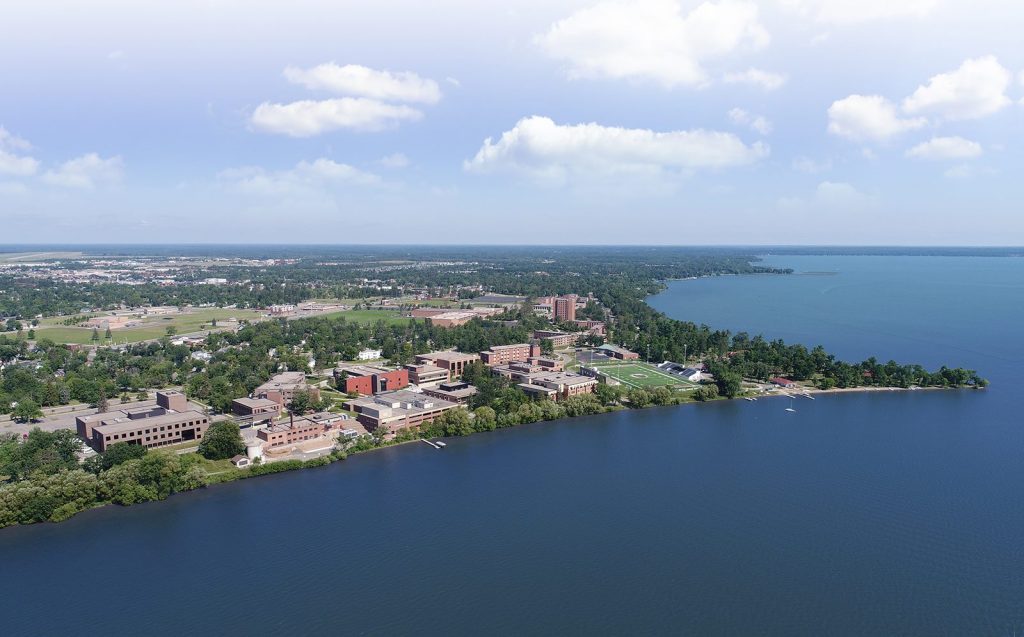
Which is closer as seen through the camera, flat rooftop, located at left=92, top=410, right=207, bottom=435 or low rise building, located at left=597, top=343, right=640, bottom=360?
flat rooftop, located at left=92, top=410, right=207, bottom=435

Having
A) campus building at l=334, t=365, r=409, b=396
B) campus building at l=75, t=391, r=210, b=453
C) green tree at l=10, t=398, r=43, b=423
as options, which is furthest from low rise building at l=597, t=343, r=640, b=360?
green tree at l=10, t=398, r=43, b=423

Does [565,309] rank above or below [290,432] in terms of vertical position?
above

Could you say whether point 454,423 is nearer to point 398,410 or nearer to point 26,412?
point 398,410

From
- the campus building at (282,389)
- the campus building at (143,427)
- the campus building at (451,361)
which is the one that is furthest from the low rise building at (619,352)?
the campus building at (143,427)

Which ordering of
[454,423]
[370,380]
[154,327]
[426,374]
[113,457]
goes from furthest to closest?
[154,327], [426,374], [370,380], [454,423], [113,457]

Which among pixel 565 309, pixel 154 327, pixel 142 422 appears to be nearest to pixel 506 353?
pixel 565 309

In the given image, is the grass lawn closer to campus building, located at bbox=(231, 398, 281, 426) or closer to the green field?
the green field
